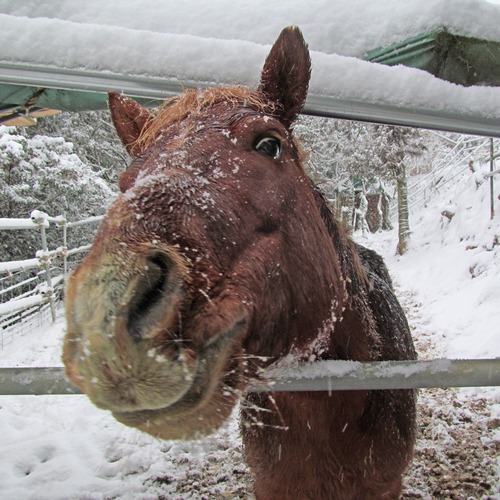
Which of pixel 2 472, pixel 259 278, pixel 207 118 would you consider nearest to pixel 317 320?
pixel 259 278

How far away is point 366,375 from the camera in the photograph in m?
1.67

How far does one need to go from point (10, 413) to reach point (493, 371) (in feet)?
17.6

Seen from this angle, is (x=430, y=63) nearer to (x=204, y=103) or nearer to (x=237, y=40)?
(x=237, y=40)

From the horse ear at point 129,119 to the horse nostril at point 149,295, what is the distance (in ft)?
3.79

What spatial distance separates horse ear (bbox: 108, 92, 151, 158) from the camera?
2021mm

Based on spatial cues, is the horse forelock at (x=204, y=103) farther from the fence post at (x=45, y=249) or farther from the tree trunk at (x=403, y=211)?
the tree trunk at (x=403, y=211)

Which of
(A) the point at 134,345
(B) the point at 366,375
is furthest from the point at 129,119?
(B) the point at 366,375

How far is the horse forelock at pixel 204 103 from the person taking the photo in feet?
5.66

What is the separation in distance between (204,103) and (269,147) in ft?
1.13

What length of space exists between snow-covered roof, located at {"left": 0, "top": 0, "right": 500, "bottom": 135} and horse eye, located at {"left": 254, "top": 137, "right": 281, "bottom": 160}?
41 centimetres

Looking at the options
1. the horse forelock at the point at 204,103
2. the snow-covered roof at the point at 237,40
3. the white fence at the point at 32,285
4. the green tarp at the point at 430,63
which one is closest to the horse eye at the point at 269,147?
the horse forelock at the point at 204,103

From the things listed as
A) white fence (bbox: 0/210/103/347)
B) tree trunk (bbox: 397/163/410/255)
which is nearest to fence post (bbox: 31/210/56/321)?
white fence (bbox: 0/210/103/347)

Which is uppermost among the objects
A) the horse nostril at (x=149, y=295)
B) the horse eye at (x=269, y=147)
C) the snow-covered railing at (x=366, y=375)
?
the horse eye at (x=269, y=147)

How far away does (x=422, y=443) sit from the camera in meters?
4.79
